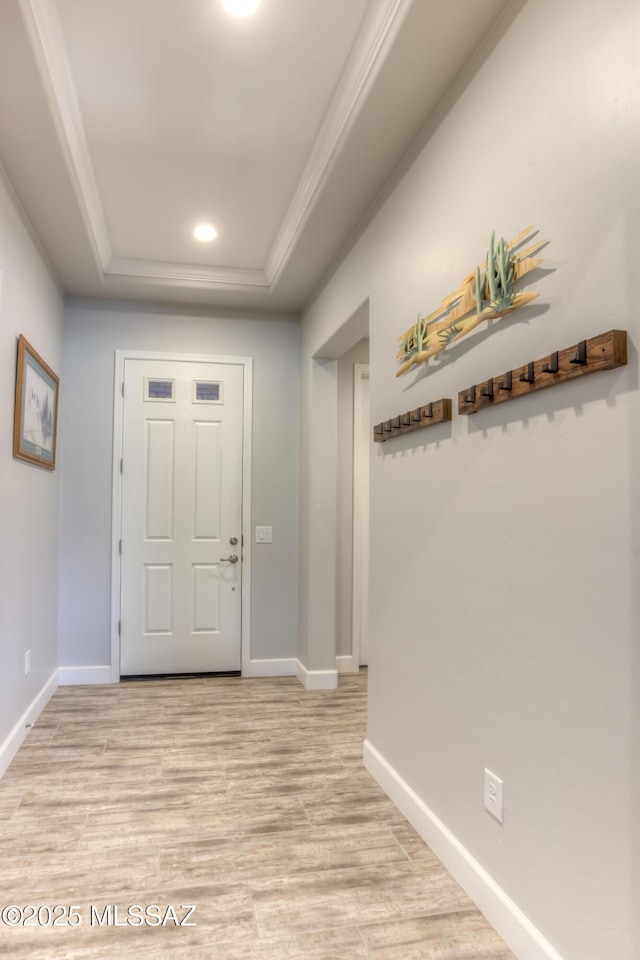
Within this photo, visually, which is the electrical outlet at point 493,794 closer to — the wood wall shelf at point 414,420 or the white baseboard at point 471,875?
the white baseboard at point 471,875

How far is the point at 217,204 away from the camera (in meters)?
3.22

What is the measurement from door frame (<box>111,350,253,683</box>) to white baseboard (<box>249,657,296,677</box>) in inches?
1.8

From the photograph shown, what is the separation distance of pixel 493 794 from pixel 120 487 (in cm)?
325

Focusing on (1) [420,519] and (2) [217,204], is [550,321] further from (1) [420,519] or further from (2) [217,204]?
(2) [217,204]

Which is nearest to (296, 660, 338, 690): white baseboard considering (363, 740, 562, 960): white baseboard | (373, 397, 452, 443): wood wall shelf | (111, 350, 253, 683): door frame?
(111, 350, 253, 683): door frame

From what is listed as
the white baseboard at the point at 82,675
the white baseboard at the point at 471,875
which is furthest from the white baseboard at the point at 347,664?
the white baseboard at the point at 471,875

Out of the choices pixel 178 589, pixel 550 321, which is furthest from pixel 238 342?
pixel 550 321

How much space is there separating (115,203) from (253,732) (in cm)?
283

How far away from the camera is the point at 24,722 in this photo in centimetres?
316

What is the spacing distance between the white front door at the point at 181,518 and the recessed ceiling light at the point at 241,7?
8.62 feet

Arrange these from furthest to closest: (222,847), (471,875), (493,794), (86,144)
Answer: (86,144) → (222,847) → (471,875) → (493,794)

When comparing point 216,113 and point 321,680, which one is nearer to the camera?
point 216,113

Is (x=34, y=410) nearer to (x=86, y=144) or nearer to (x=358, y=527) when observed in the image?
(x=86, y=144)

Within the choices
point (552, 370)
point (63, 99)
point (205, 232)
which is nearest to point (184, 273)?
point (205, 232)
